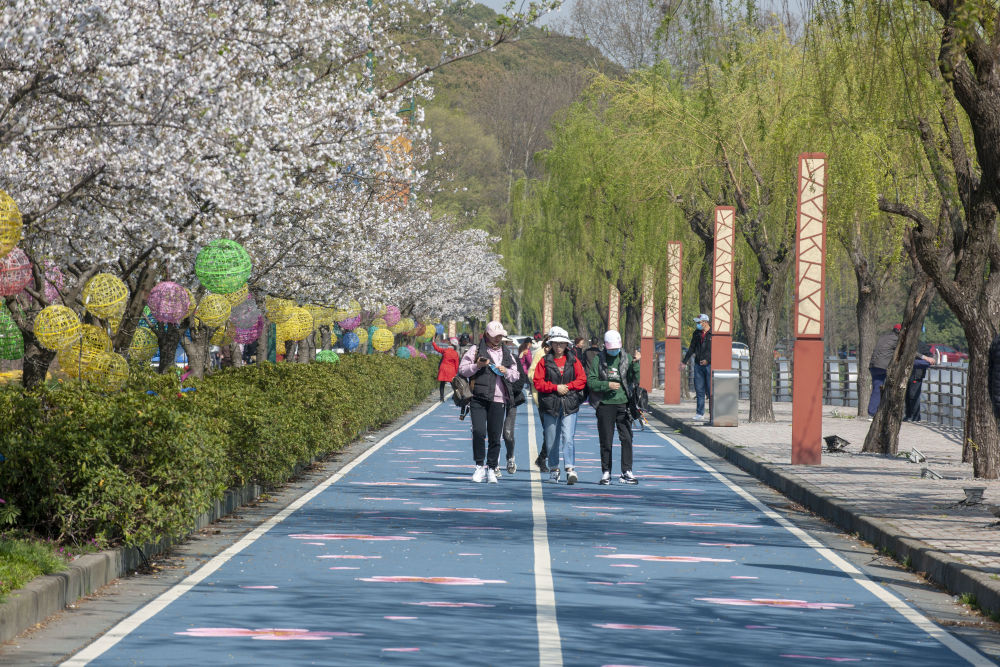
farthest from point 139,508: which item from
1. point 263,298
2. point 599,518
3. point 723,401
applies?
point 723,401

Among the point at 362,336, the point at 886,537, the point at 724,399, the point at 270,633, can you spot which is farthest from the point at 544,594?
the point at 362,336

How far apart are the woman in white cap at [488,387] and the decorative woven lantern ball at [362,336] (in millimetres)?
31092

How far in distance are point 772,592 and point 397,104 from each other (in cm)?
1189

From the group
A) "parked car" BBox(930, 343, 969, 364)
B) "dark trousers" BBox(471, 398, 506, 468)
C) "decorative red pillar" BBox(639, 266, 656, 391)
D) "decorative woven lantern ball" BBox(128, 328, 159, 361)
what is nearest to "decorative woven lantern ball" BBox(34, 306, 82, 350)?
"dark trousers" BBox(471, 398, 506, 468)

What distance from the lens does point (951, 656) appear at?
27.0ft

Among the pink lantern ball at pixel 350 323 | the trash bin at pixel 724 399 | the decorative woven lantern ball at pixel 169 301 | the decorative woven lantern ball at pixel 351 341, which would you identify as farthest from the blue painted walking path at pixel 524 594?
the decorative woven lantern ball at pixel 351 341

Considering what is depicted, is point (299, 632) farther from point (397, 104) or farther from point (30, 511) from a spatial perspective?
point (397, 104)

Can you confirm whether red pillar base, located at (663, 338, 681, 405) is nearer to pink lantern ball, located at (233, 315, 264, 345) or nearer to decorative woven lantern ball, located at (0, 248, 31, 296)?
pink lantern ball, located at (233, 315, 264, 345)

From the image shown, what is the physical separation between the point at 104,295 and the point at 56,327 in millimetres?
1465

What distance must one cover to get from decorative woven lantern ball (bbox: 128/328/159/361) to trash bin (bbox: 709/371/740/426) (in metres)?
10.8

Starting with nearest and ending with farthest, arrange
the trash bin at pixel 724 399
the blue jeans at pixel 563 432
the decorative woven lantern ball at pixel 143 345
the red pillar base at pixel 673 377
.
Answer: the blue jeans at pixel 563 432 → the decorative woven lantern ball at pixel 143 345 → the trash bin at pixel 724 399 → the red pillar base at pixel 673 377

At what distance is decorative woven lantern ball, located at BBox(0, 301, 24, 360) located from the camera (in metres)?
19.5

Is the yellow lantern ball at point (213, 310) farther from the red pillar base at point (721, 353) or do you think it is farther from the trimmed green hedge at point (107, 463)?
the red pillar base at point (721, 353)

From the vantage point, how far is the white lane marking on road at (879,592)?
8.42 m
